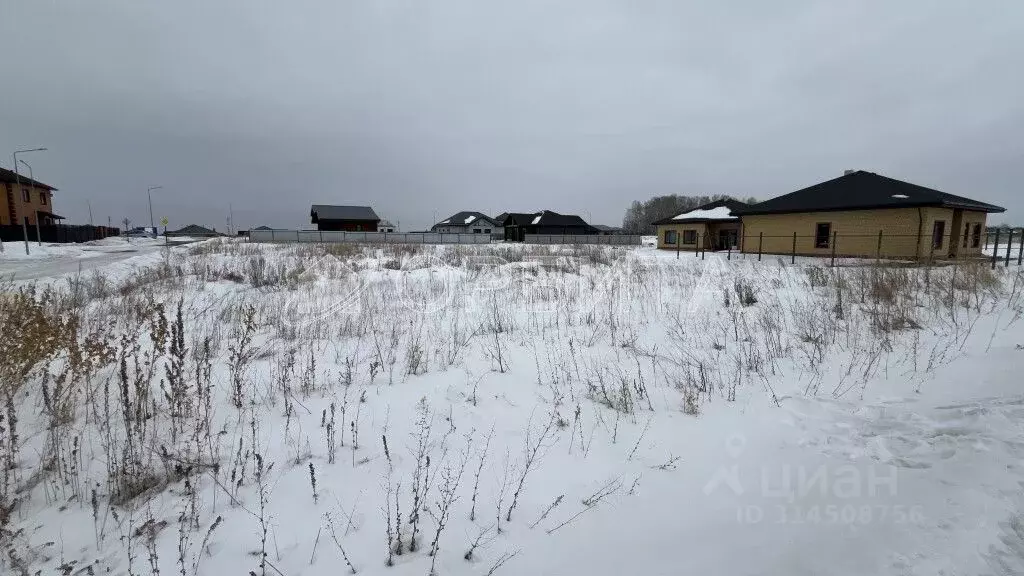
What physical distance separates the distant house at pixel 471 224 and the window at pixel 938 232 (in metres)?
55.4

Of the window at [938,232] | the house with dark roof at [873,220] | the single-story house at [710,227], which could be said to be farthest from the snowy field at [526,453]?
the single-story house at [710,227]

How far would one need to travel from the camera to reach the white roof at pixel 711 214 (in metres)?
30.4

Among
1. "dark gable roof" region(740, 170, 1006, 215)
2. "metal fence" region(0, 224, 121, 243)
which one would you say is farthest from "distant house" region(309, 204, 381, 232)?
"dark gable roof" region(740, 170, 1006, 215)

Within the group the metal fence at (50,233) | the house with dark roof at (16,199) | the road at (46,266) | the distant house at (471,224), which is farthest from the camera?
the distant house at (471,224)

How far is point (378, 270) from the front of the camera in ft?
48.8

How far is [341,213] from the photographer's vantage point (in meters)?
57.0

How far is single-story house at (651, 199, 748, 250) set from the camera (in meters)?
30.7

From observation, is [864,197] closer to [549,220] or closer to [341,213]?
[549,220]

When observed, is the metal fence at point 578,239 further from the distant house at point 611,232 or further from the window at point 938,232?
the window at point 938,232

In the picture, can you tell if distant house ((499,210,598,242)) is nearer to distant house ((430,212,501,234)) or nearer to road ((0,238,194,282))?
distant house ((430,212,501,234))

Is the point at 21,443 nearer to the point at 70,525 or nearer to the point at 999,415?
the point at 70,525

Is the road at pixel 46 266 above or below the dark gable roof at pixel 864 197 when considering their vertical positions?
below

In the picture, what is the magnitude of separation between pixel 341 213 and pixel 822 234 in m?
53.0

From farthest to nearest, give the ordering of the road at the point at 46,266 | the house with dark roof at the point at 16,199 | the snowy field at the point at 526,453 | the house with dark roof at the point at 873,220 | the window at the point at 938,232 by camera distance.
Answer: the house with dark roof at the point at 16,199, the window at the point at 938,232, the house with dark roof at the point at 873,220, the road at the point at 46,266, the snowy field at the point at 526,453
